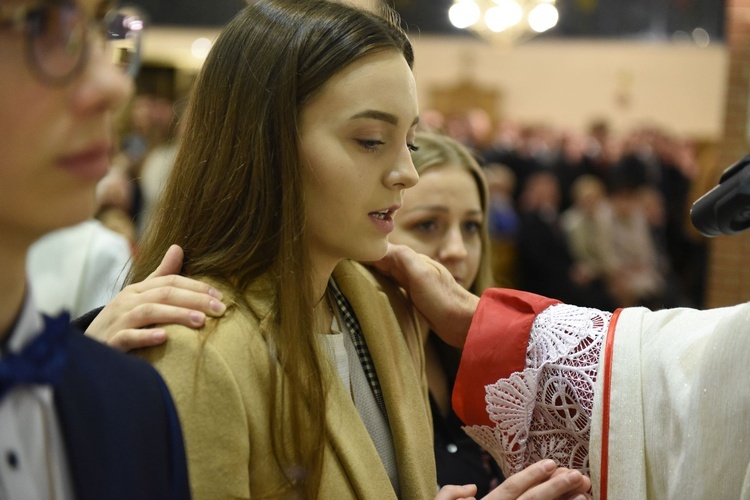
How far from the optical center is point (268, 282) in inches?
56.4

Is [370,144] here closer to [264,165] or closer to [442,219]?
[264,165]

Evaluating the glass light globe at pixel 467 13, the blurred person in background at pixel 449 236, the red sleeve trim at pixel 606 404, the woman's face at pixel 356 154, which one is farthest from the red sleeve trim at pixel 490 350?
the glass light globe at pixel 467 13

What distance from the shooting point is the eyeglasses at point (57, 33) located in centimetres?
82

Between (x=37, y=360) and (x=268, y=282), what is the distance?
56 centimetres

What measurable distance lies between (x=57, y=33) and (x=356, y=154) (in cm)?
67

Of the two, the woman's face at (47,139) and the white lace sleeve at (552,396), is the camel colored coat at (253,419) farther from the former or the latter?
the woman's face at (47,139)

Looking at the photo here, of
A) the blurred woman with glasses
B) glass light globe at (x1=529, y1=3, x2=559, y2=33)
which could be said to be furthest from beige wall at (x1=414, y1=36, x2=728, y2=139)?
the blurred woman with glasses

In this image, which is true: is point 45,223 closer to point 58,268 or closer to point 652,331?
point 652,331

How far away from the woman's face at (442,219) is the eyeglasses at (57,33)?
134 centimetres

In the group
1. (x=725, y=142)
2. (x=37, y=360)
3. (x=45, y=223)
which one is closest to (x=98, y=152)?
(x=45, y=223)

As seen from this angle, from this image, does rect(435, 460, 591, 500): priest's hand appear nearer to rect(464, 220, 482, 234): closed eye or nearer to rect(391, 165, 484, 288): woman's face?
rect(391, 165, 484, 288): woman's face

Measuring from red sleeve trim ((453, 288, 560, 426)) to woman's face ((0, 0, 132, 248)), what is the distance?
0.91 m

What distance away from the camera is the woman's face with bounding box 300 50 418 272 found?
144cm

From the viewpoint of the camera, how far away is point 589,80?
1454 cm
